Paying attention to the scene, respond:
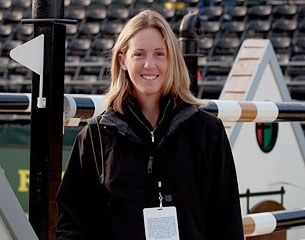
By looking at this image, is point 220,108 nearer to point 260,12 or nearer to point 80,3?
point 260,12

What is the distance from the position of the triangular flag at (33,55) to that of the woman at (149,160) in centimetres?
31

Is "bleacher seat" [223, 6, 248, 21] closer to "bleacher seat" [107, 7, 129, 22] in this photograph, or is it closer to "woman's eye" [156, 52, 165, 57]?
"bleacher seat" [107, 7, 129, 22]

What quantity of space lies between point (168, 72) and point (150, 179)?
0.29 m

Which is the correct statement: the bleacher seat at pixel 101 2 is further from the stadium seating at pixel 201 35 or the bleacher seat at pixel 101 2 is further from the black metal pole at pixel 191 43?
A: the black metal pole at pixel 191 43

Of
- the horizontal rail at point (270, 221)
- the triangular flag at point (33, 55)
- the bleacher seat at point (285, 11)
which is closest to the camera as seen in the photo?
the triangular flag at point (33, 55)

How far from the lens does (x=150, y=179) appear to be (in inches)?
87.7

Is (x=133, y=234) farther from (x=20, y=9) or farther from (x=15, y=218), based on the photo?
(x=20, y=9)

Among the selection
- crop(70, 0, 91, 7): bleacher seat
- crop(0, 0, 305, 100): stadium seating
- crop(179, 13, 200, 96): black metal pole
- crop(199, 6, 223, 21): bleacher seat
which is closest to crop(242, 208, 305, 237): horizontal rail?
crop(179, 13, 200, 96): black metal pole

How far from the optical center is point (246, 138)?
200 inches

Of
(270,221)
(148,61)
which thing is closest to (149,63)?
(148,61)

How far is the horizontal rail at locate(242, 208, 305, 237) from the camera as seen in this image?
3.72 metres

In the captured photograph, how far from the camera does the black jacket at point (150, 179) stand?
2221mm

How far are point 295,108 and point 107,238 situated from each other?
6.63 ft

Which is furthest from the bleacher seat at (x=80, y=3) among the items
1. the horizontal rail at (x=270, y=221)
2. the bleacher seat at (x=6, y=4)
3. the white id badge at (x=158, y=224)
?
the white id badge at (x=158, y=224)
